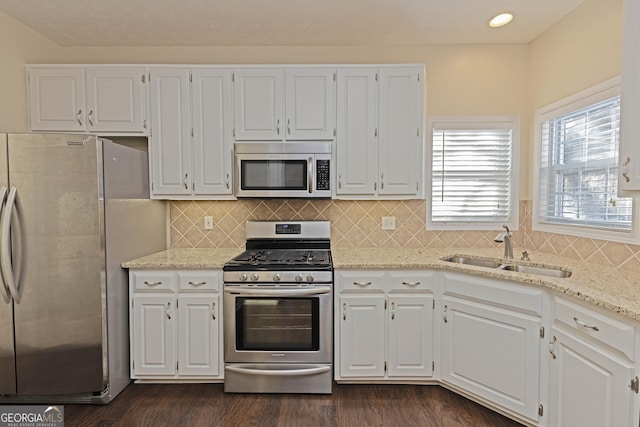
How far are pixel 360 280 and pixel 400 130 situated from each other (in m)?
1.25

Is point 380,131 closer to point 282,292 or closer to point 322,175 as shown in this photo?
point 322,175

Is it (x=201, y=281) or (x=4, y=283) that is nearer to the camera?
(x=4, y=283)

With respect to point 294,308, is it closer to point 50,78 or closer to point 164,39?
point 164,39

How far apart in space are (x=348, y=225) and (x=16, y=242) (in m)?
2.35

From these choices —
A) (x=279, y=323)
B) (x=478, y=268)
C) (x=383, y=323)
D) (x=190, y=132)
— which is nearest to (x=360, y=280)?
(x=383, y=323)

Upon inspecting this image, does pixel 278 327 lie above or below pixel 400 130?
below

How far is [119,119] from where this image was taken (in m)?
2.70

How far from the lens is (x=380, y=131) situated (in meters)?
2.71

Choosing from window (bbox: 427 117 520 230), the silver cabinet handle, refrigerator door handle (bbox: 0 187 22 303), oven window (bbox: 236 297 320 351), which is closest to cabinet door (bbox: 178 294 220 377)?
oven window (bbox: 236 297 320 351)

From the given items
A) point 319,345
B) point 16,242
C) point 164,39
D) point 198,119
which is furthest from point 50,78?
point 319,345

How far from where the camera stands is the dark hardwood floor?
2098 millimetres

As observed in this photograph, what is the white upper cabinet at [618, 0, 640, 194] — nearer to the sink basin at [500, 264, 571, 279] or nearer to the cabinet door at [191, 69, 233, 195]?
A: the sink basin at [500, 264, 571, 279]

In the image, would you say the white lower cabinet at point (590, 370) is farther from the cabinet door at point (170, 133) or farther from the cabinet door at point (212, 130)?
the cabinet door at point (170, 133)

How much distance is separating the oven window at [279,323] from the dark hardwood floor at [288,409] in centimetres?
37
